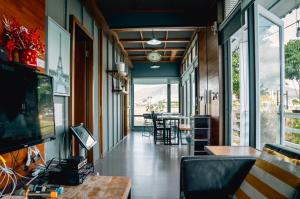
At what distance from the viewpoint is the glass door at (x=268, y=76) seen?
3.38 meters

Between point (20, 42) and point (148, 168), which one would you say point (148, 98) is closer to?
point (148, 168)

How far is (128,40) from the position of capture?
8438 millimetres

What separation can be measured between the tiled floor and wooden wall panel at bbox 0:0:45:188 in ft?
5.78

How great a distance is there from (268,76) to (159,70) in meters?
9.39

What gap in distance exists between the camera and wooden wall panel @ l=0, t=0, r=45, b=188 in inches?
79.9

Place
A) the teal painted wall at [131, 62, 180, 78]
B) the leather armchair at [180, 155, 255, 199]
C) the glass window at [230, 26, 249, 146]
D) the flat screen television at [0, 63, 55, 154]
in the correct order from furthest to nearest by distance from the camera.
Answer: the teal painted wall at [131, 62, 180, 78] → the glass window at [230, 26, 249, 146] → the leather armchair at [180, 155, 255, 199] → the flat screen television at [0, 63, 55, 154]

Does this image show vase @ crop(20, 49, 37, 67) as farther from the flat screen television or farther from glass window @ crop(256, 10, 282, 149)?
glass window @ crop(256, 10, 282, 149)

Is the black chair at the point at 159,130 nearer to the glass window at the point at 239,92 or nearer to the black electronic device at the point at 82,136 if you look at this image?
the glass window at the point at 239,92

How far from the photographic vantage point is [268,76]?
3646 mm

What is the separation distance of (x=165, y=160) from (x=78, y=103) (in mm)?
2280

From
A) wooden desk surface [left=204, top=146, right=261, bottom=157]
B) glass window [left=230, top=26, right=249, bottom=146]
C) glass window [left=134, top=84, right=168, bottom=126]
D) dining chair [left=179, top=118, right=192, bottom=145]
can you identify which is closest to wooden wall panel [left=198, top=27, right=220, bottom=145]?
glass window [left=230, top=26, right=249, bottom=146]

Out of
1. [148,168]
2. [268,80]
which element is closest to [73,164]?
[268,80]

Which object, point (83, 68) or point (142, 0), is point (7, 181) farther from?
point (142, 0)

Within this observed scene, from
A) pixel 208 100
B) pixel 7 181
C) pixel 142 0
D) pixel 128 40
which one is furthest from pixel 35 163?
pixel 128 40
